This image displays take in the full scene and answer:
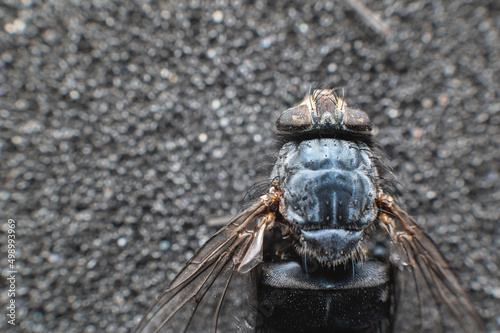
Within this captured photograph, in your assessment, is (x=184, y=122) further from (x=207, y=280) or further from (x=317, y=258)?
(x=317, y=258)

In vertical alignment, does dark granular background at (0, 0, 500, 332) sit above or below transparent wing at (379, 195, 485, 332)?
above

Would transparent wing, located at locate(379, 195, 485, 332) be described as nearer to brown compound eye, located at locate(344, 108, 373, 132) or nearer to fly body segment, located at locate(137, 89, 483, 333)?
fly body segment, located at locate(137, 89, 483, 333)

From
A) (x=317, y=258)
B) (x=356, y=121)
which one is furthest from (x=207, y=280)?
(x=356, y=121)

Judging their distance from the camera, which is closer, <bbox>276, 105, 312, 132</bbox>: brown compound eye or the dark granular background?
<bbox>276, 105, 312, 132</bbox>: brown compound eye

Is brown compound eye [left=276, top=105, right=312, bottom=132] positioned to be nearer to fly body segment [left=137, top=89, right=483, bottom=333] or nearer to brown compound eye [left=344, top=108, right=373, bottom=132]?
fly body segment [left=137, top=89, right=483, bottom=333]

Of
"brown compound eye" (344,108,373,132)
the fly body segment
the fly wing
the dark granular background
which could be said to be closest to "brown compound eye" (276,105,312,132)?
the fly body segment

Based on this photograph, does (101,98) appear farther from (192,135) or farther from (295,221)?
(295,221)
